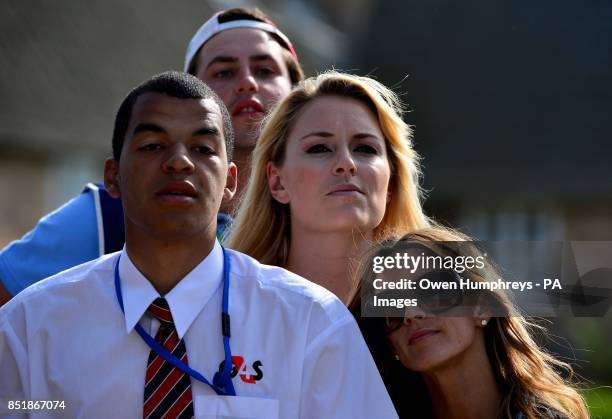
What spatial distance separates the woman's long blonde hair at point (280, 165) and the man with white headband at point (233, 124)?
0.30 metres

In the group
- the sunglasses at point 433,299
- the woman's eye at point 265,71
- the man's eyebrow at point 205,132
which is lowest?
the sunglasses at point 433,299

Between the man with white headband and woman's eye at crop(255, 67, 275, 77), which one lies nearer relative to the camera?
the man with white headband

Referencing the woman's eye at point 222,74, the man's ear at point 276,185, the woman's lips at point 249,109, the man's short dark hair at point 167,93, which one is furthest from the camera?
the woman's eye at point 222,74

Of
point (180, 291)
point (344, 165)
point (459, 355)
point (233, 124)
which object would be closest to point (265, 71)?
point (233, 124)

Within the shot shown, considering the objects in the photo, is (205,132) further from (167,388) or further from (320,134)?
(320,134)

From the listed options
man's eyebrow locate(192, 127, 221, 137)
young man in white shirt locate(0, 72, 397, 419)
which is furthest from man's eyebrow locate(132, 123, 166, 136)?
man's eyebrow locate(192, 127, 221, 137)

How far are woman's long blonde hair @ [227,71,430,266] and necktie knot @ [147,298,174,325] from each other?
1526 millimetres

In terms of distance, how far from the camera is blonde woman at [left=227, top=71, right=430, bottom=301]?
4.71m

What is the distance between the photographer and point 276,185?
5066 millimetres

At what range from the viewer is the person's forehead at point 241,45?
19.3 ft

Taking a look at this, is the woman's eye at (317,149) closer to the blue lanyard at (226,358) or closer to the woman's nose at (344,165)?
the woman's nose at (344,165)

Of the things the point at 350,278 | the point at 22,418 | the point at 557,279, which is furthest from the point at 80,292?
the point at 557,279

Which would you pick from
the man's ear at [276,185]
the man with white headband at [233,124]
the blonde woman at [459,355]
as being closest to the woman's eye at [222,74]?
the man with white headband at [233,124]

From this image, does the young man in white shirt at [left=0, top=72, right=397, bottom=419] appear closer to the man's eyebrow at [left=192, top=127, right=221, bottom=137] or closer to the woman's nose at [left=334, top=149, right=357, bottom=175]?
the man's eyebrow at [left=192, top=127, right=221, bottom=137]
